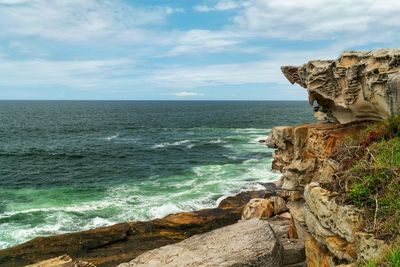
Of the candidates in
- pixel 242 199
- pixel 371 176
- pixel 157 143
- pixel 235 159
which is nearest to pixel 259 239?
pixel 371 176

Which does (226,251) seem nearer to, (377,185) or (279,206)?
(377,185)

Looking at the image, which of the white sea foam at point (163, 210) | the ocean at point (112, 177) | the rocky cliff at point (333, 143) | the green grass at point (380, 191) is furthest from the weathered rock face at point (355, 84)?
the ocean at point (112, 177)

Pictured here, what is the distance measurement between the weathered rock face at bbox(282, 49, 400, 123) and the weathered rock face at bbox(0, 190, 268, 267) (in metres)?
12.5

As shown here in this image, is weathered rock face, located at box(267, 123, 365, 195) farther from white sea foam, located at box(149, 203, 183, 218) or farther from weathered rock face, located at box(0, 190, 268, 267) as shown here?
white sea foam, located at box(149, 203, 183, 218)

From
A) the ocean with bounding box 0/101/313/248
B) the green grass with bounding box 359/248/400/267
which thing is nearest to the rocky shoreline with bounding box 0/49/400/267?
the green grass with bounding box 359/248/400/267

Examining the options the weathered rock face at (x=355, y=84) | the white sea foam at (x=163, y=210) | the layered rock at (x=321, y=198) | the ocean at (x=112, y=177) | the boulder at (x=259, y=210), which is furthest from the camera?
the white sea foam at (x=163, y=210)

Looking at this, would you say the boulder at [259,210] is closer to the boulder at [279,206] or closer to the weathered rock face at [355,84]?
the boulder at [279,206]

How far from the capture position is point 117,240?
26297mm

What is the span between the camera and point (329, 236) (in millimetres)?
11484

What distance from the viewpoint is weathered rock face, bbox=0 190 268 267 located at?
23969mm

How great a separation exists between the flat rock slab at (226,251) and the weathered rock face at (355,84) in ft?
23.1

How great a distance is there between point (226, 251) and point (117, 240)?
1434 centimetres

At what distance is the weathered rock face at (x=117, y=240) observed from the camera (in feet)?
78.6

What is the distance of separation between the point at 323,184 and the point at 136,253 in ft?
51.9
